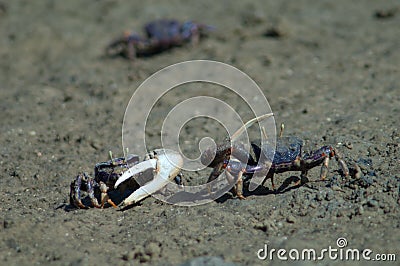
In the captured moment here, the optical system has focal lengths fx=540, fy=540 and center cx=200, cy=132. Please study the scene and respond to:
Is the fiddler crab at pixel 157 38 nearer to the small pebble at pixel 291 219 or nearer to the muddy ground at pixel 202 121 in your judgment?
the muddy ground at pixel 202 121

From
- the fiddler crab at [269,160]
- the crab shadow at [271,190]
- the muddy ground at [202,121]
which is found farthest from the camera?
the crab shadow at [271,190]

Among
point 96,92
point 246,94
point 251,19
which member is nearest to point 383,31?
point 251,19

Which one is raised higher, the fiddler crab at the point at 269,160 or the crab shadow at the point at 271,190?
the fiddler crab at the point at 269,160

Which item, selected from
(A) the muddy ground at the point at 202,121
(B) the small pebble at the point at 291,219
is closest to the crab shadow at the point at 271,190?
(A) the muddy ground at the point at 202,121

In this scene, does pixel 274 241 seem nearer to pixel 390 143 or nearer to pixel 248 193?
pixel 248 193

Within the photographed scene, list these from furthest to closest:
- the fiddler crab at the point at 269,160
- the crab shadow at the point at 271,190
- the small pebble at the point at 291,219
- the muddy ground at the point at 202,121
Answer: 1. the crab shadow at the point at 271,190
2. the fiddler crab at the point at 269,160
3. the small pebble at the point at 291,219
4. the muddy ground at the point at 202,121

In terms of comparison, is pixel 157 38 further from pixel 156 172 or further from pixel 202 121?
pixel 156 172
